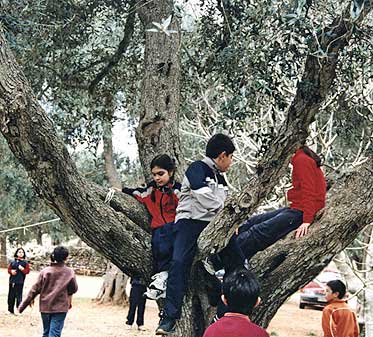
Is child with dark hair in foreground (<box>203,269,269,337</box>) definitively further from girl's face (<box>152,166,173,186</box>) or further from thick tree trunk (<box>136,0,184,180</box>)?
thick tree trunk (<box>136,0,184,180</box>)

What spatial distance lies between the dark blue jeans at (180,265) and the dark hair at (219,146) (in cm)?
54

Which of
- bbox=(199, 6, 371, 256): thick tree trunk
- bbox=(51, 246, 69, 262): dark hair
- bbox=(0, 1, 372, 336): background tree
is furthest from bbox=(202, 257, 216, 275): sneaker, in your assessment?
bbox=(51, 246, 69, 262): dark hair

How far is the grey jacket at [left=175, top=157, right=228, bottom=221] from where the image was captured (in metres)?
5.03

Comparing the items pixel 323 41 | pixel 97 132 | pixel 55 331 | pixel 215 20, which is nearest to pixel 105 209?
pixel 323 41

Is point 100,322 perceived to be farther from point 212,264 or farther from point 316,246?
point 316,246

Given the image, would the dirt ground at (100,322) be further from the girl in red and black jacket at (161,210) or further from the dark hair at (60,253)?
the girl in red and black jacket at (161,210)

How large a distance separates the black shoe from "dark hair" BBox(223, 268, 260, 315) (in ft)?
4.55

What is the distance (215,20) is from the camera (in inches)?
297

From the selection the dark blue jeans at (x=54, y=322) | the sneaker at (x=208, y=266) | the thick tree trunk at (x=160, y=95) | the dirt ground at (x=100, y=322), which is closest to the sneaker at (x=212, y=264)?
the sneaker at (x=208, y=266)

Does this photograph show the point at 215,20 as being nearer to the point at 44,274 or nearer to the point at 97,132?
the point at 97,132

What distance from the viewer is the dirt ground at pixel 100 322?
1502 centimetres

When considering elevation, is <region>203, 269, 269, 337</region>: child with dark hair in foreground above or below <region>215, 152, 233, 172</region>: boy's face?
below

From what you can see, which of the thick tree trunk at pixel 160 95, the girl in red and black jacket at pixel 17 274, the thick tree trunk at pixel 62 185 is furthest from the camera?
the girl in red and black jacket at pixel 17 274

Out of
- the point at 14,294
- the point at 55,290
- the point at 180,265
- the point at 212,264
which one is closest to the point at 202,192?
the point at 180,265
